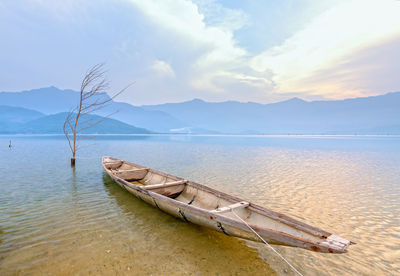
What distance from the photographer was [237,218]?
202 inches

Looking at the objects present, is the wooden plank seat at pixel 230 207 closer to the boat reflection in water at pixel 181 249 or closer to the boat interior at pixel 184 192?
the boat interior at pixel 184 192

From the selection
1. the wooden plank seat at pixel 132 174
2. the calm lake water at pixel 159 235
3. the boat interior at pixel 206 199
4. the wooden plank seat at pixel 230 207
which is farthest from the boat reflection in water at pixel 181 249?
the wooden plank seat at pixel 132 174

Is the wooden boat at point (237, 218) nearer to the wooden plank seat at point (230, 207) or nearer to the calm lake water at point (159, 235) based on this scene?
the wooden plank seat at point (230, 207)

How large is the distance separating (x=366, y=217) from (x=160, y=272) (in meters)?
8.34

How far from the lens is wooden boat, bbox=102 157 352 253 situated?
347 centimetres

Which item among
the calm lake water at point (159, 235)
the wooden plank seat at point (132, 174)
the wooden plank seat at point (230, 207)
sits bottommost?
the calm lake water at point (159, 235)

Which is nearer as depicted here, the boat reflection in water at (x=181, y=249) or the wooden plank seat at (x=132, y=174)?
the boat reflection in water at (x=181, y=249)

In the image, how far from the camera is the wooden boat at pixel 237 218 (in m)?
3.47

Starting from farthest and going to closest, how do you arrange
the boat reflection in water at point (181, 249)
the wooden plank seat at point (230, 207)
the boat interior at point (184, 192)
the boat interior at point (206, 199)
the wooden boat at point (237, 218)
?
the boat interior at point (184, 192) → the wooden plank seat at point (230, 207) → the boat interior at point (206, 199) → the boat reflection in water at point (181, 249) → the wooden boat at point (237, 218)

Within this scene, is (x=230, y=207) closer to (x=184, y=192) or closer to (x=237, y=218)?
(x=237, y=218)

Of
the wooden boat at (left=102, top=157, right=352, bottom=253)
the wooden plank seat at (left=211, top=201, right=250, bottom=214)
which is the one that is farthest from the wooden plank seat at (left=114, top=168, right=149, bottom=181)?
the wooden plank seat at (left=211, top=201, right=250, bottom=214)

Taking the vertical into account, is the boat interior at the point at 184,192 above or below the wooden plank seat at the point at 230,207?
below

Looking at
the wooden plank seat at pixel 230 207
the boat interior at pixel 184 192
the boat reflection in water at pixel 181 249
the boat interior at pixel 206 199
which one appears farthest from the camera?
the boat interior at pixel 184 192

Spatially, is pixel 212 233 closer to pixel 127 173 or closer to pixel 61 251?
pixel 61 251
